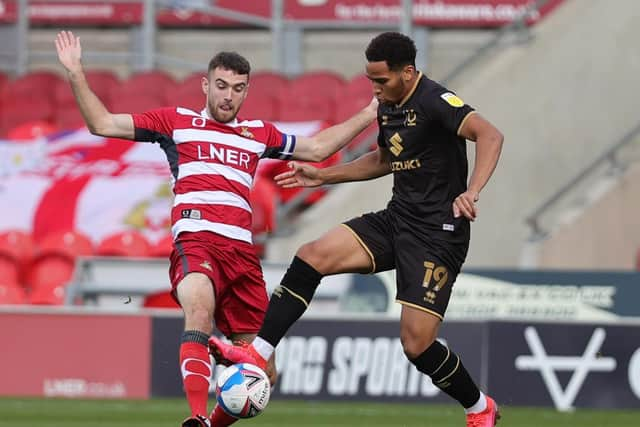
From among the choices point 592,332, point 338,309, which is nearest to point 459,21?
point 338,309

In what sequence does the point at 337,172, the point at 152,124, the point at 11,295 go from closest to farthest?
1. the point at 152,124
2. the point at 337,172
3. the point at 11,295

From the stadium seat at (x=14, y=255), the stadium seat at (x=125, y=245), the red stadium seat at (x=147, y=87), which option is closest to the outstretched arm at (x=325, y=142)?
the stadium seat at (x=125, y=245)

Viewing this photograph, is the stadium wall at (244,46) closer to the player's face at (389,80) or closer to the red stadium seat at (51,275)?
the red stadium seat at (51,275)

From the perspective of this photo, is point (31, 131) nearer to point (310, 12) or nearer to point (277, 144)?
point (310, 12)

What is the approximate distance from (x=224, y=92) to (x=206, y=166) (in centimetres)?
41

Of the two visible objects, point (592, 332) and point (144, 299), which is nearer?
point (592, 332)

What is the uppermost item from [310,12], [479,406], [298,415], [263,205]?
[310,12]

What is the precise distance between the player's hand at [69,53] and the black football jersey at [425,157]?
1.63 m

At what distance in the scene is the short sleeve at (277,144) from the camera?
28.6 ft

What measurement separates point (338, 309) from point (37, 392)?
315 cm

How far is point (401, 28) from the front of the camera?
1798cm

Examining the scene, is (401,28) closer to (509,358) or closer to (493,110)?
(493,110)

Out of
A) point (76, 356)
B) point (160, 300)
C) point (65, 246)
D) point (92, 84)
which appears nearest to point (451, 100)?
point (76, 356)

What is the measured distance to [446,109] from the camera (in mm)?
8094
